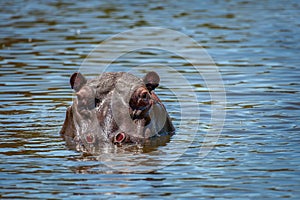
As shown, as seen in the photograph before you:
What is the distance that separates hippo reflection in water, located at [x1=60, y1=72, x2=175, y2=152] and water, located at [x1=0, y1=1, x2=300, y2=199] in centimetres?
31

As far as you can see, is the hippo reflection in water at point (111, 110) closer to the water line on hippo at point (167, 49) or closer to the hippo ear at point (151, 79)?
the hippo ear at point (151, 79)

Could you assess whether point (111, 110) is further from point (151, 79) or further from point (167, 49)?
point (167, 49)

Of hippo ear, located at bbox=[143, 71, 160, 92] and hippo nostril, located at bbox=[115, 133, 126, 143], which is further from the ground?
hippo ear, located at bbox=[143, 71, 160, 92]

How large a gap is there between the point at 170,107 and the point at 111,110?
3.44 m

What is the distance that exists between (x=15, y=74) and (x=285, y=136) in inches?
301

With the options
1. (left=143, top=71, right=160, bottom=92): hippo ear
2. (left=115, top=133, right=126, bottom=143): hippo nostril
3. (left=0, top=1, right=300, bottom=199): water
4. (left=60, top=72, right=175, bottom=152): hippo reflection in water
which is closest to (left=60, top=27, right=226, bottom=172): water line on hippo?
(left=0, top=1, right=300, bottom=199): water

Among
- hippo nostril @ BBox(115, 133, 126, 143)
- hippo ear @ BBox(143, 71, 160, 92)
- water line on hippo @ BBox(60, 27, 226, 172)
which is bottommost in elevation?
water line on hippo @ BBox(60, 27, 226, 172)

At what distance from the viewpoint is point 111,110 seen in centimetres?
977

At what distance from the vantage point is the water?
8070mm

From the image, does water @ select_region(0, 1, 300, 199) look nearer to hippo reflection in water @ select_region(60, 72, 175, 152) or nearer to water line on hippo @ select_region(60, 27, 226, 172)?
water line on hippo @ select_region(60, 27, 226, 172)

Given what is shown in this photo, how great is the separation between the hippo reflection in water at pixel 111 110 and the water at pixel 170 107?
0.31 m

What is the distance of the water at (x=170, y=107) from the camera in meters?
8.07

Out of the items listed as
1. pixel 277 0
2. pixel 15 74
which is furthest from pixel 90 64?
pixel 277 0

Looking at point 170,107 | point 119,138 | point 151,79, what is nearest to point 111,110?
point 119,138
